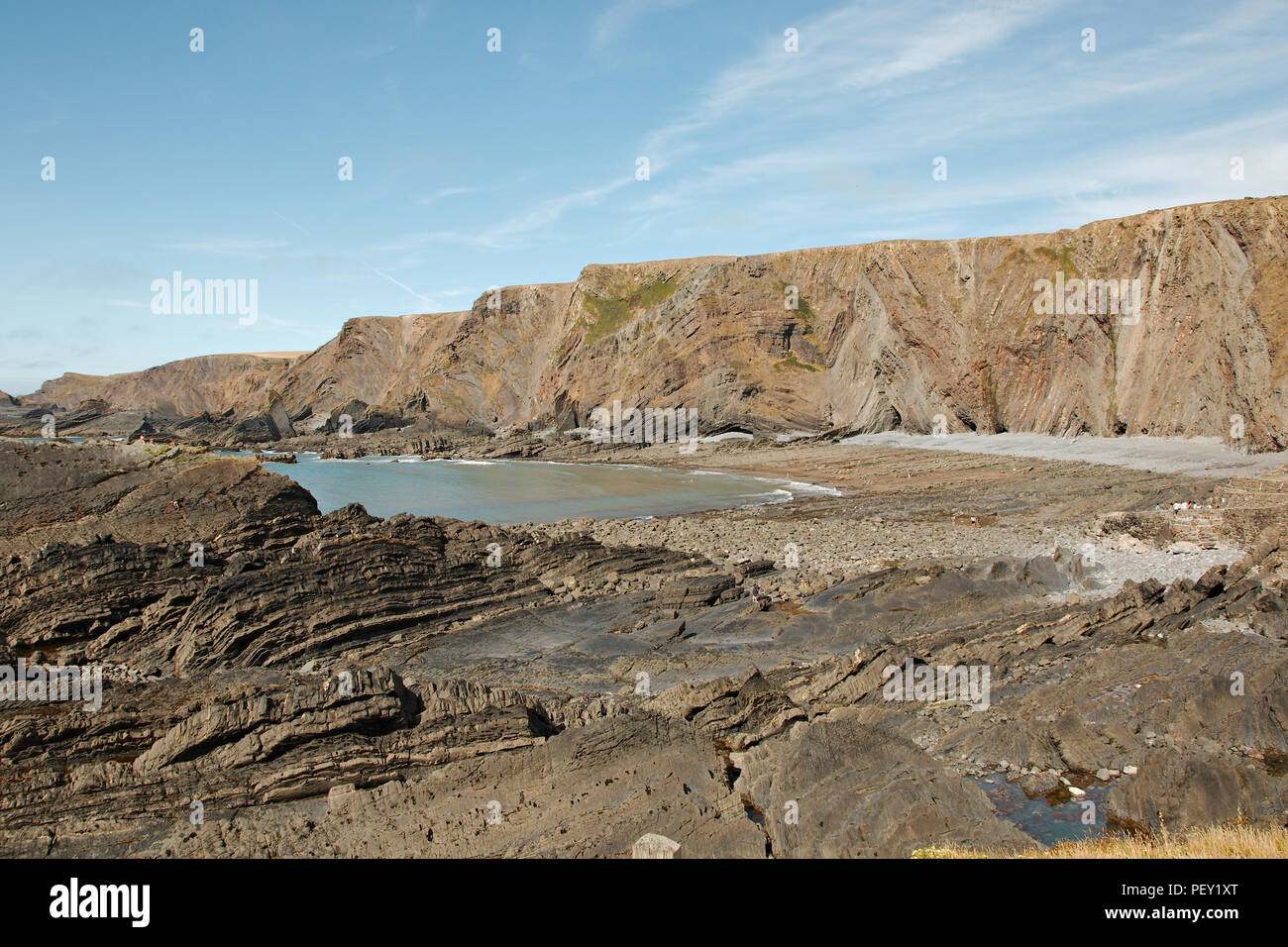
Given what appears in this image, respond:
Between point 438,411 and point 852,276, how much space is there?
58.4m

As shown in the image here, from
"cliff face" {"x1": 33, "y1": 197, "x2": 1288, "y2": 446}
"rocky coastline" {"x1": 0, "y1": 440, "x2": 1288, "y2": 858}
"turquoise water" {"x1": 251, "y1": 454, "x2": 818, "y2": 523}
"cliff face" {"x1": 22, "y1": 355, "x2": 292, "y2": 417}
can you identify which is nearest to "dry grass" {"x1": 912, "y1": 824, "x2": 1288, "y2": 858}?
"rocky coastline" {"x1": 0, "y1": 440, "x2": 1288, "y2": 858}

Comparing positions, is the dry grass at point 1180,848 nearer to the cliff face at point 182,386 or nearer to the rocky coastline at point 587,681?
the rocky coastline at point 587,681

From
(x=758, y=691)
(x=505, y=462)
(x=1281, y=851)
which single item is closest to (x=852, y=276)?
(x=505, y=462)

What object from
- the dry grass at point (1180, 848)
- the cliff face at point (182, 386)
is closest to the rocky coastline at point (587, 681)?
the dry grass at point (1180, 848)

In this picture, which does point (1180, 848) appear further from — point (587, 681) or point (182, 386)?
point (182, 386)

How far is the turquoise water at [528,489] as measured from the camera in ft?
150

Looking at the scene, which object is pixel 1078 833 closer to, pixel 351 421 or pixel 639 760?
pixel 639 760

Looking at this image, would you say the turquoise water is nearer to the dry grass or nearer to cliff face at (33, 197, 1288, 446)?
cliff face at (33, 197, 1288, 446)

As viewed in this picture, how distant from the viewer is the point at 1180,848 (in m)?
7.39

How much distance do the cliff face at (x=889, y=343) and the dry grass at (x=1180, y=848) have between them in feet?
151

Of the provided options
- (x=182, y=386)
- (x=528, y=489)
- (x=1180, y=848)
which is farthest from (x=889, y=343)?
(x=182, y=386)

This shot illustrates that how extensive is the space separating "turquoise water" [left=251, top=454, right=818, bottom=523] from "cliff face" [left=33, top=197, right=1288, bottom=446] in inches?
839

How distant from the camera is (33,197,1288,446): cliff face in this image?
50.7 metres
